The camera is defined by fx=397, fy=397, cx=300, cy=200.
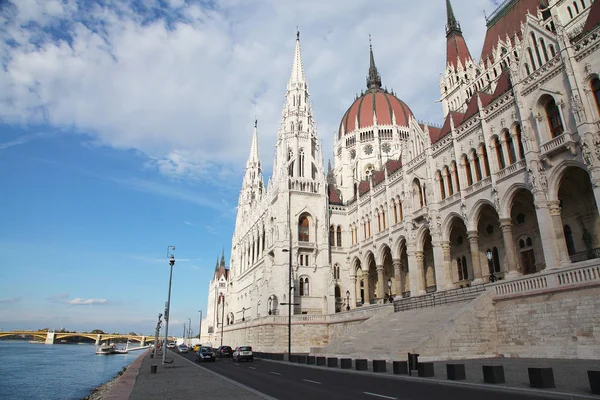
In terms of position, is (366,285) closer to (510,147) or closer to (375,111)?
(510,147)

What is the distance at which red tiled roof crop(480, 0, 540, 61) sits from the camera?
3941 centimetres

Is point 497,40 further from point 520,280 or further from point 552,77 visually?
point 520,280

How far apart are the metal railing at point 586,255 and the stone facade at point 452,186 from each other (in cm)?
8

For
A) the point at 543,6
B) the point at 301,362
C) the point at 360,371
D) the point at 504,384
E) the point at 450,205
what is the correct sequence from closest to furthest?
the point at 504,384 < the point at 360,371 < the point at 301,362 < the point at 450,205 < the point at 543,6

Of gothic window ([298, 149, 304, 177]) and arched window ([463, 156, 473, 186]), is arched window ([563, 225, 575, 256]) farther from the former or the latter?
gothic window ([298, 149, 304, 177])

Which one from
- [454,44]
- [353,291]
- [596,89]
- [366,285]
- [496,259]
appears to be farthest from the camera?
[454,44]

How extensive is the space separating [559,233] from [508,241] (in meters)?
3.86

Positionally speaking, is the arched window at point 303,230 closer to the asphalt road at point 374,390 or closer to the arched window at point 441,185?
the arched window at point 441,185

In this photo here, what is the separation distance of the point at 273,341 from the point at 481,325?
23.6 meters

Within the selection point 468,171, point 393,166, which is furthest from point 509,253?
point 393,166

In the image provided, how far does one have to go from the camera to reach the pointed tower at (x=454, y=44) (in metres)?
49.2

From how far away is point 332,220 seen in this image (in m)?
49.8

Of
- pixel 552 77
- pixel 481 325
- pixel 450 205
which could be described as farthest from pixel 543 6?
pixel 481 325

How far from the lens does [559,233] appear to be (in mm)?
23031
